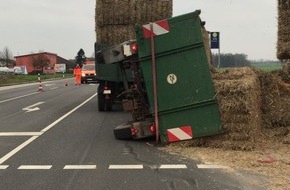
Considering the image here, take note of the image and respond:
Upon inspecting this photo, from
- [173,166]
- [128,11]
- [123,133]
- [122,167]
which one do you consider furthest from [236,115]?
[128,11]

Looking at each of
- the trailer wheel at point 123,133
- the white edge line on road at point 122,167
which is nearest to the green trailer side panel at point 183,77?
the trailer wheel at point 123,133

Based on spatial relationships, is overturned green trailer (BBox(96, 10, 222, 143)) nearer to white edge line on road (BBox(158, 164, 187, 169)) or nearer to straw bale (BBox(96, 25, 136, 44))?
white edge line on road (BBox(158, 164, 187, 169))

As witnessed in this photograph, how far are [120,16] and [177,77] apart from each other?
7.73m

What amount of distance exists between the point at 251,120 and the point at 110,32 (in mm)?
8416

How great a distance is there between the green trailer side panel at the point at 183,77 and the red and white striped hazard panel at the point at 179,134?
0.07 m

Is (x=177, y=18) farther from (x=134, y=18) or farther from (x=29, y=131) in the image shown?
(x=134, y=18)

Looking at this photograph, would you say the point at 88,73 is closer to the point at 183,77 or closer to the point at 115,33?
the point at 115,33

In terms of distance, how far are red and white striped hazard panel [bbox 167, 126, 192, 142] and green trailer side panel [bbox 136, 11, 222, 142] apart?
0.07 metres

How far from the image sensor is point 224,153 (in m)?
7.70

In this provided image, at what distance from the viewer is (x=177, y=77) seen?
827 centimetres

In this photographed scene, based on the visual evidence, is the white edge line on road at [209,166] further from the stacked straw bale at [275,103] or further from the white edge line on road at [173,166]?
the stacked straw bale at [275,103]

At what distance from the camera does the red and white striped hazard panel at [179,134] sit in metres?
8.24

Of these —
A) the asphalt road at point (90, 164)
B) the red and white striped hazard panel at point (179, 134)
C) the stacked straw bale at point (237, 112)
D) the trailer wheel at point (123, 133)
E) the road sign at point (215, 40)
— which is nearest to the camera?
the asphalt road at point (90, 164)

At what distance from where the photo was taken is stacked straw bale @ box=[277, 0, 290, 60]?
33.6 feet
